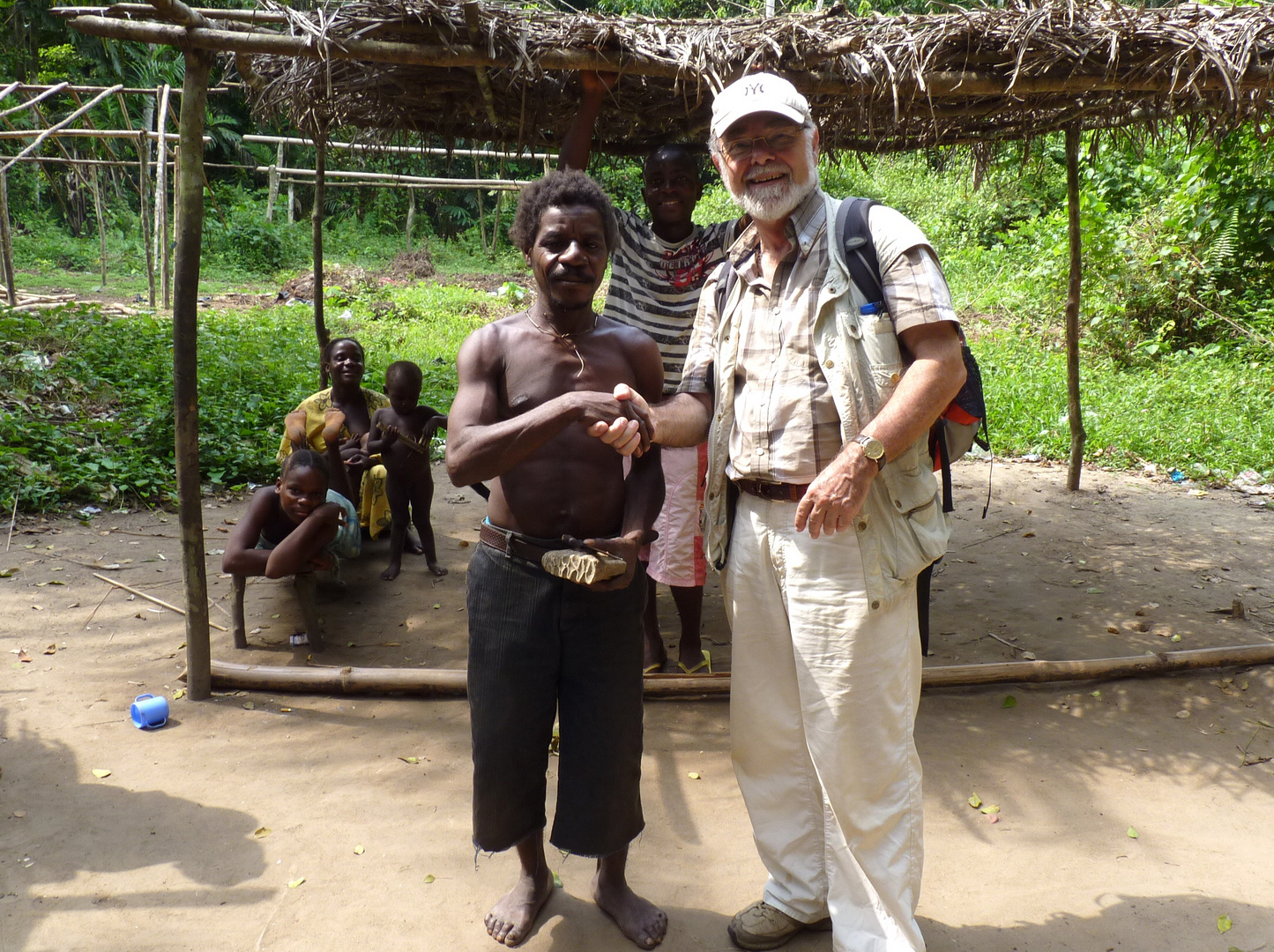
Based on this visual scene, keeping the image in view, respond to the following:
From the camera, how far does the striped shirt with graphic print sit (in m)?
3.85

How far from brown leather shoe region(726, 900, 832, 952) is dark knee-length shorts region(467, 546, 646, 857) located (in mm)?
423

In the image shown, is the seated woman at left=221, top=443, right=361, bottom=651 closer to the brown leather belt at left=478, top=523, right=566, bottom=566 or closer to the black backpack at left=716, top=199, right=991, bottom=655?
the brown leather belt at left=478, top=523, right=566, bottom=566

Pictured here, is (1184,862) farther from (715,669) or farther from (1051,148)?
(1051,148)

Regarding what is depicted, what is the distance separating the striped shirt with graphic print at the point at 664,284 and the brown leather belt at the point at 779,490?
1.47m

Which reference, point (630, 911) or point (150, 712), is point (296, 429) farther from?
point (630, 911)

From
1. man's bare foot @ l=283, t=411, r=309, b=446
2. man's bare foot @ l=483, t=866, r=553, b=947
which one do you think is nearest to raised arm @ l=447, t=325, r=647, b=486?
man's bare foot @ l=483, t=866, r=553, b=947

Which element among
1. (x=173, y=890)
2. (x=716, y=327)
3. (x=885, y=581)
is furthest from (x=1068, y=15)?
(x=173, y=890)

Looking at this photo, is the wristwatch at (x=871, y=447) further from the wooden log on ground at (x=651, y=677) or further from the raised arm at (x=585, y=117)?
the raised arm at (x=585, y=117)

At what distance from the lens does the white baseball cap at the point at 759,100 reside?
7.39ft

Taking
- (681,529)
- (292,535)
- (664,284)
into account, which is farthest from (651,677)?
(292,535)

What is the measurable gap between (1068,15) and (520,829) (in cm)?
363

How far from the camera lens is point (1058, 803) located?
333cm

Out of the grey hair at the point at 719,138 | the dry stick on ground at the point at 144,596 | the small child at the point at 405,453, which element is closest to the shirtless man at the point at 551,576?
the grey hair at the point at 719,138

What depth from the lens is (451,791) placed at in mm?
3303
